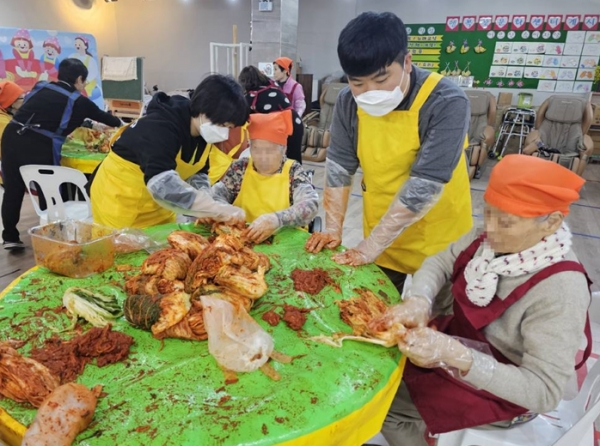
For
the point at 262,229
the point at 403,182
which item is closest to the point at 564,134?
the point at 403,182

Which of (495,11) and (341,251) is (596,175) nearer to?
(495,11)

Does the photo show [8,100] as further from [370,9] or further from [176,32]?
[176,32]

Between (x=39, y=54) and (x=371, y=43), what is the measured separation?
7.19 m

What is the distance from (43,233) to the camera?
1.58 metres

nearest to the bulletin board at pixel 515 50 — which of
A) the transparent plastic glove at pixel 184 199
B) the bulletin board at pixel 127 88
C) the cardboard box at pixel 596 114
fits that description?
the cardboard box at pixel 596 114

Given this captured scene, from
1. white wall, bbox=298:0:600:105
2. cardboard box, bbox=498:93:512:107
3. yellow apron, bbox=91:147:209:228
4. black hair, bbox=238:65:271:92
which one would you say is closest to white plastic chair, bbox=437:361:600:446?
yellow apron, bbox=91:147:209:228

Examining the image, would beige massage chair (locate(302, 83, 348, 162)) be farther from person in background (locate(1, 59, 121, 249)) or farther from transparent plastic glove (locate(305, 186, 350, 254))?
transparent plastic glove (locate(305, 186, 350, 254))

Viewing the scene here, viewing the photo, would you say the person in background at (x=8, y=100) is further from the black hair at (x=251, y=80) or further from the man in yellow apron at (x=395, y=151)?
the man in yellow apron at (x=395, y=151)

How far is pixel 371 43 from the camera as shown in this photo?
142cm

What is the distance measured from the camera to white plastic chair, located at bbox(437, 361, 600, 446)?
1.21m

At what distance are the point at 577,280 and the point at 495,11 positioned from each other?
9.23 m

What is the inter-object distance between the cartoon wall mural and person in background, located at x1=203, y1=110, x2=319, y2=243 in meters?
5.62

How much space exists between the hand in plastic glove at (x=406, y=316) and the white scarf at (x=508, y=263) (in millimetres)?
158

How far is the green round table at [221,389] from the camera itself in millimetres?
891
